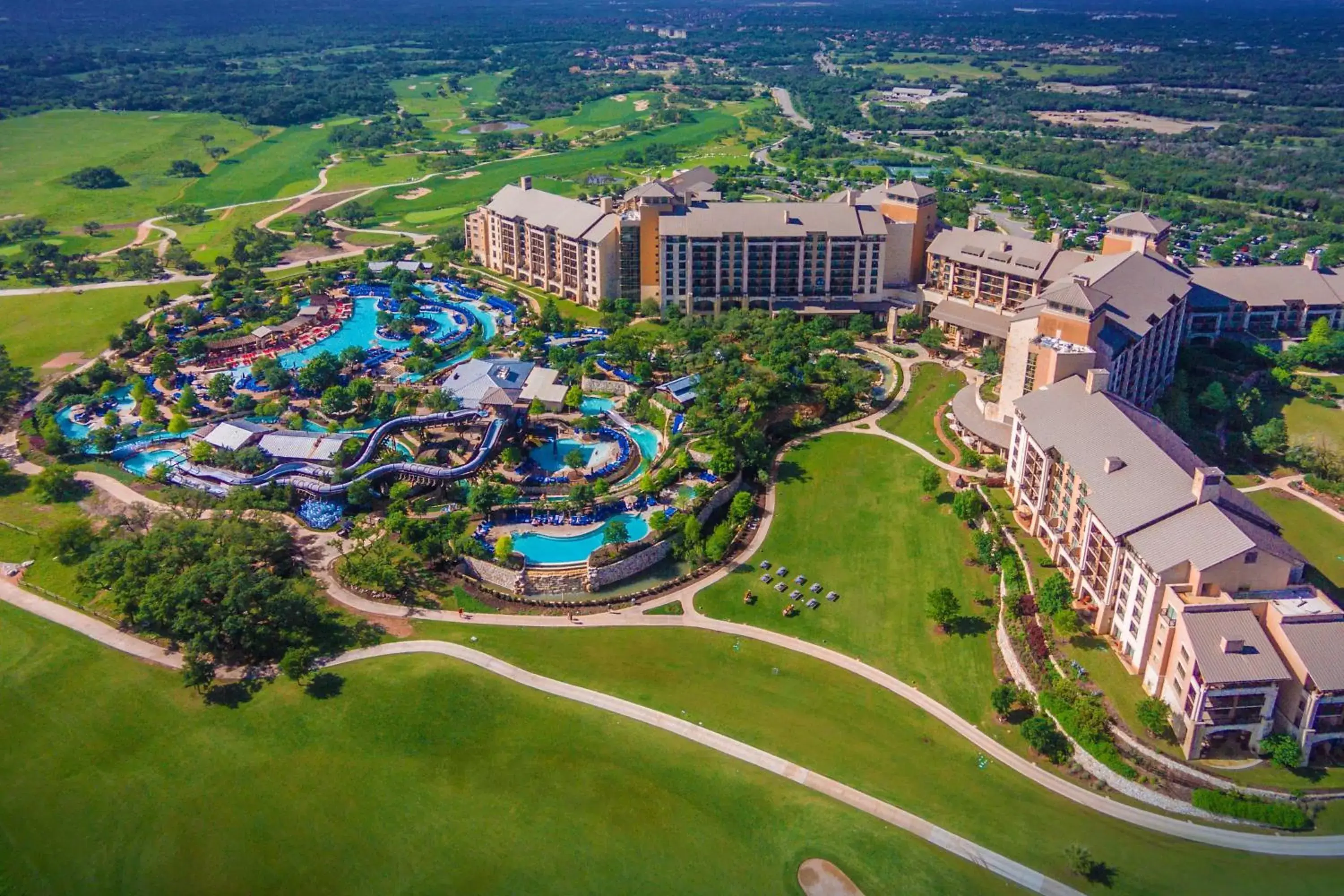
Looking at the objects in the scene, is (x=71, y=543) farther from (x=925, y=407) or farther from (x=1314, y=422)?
(x=1314, y=422)

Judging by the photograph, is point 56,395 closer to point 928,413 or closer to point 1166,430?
point 928,413

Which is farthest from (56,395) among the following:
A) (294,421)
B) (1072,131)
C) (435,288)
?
(1072,131)

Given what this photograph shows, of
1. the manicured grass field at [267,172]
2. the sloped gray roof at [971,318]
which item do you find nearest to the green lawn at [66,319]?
the manicured grass field at [267,172]

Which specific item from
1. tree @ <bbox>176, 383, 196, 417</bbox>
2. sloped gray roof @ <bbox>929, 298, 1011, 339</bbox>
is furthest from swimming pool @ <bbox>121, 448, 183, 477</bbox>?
sloped gray roof @ <bbox>929, 298, 1011, 339</bbox>

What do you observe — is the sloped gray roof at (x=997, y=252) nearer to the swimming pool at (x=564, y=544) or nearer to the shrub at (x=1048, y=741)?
the swimming pool at (x=564, y=544)

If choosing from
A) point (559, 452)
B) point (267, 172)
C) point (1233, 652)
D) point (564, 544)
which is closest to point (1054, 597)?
point (1233, 652)

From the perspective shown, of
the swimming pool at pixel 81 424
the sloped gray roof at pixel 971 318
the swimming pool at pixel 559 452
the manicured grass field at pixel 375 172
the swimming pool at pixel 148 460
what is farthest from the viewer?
the manicured grass field at pixel 375 172
